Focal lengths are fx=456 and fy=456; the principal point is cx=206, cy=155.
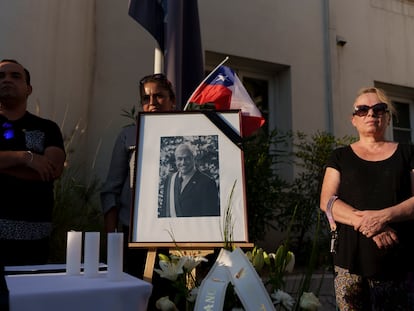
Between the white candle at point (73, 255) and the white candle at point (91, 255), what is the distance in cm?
8

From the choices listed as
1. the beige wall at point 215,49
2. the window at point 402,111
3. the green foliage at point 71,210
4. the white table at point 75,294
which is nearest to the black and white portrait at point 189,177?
the white table at point 75,294

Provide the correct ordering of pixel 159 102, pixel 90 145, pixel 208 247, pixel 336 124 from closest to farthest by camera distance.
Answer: pixel 208 247
pixel 159 102
pixel 90 145
pixel 336 124

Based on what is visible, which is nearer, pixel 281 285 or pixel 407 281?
pixel 281 285

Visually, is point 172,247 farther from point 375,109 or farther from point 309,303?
point 375,109

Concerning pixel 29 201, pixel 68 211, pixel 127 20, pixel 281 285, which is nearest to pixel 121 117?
pixel 127 20

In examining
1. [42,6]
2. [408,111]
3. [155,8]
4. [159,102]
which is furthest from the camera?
[408,111]

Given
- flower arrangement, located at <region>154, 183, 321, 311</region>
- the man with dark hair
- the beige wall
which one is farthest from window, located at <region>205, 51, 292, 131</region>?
flower arrangement, located at <region>154, 183, 321, 311</region>

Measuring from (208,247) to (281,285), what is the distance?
1.16ft

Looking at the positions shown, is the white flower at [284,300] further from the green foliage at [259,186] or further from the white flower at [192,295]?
the green foliage at [259,186]

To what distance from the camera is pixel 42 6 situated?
153 inches

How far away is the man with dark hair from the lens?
2.05m

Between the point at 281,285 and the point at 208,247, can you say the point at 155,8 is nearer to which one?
the point at 208,247

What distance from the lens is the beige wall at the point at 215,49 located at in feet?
13.0

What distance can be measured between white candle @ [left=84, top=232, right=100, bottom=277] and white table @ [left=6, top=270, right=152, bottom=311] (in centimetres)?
4
